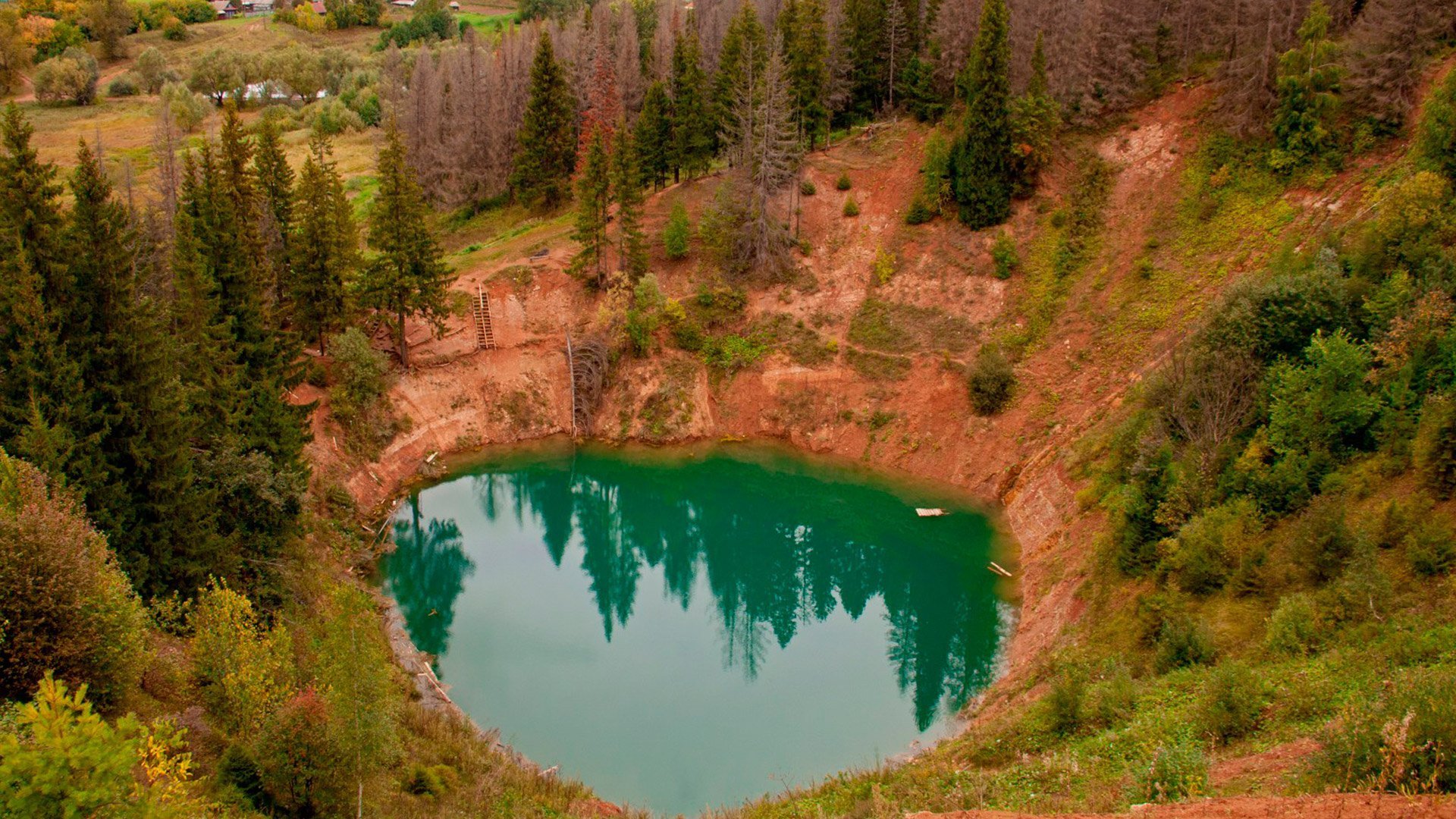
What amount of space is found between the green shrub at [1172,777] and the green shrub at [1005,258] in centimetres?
3672

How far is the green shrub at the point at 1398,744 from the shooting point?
15.9 metres

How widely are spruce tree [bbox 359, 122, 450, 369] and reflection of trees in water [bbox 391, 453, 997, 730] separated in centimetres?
950

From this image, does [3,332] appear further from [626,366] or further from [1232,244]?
[1232,244]

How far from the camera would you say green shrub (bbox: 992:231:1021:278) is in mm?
52875

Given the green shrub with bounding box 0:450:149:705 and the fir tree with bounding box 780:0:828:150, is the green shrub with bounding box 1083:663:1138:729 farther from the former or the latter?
the fir tree with bounding box 780:0:828:150

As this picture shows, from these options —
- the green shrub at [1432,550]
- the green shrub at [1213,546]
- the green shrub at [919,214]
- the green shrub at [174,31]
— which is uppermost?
the green shrub at [174,31]

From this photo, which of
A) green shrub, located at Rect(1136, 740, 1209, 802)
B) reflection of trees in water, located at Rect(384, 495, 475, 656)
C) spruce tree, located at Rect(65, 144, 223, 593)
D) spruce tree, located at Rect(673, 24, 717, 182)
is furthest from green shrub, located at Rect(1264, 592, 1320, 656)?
spruce tree, located at Rect(673, 24, 717, 182)

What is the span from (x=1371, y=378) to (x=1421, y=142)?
14384 millimetres

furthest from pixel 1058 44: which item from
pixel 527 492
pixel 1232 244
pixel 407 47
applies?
pixel 407 47

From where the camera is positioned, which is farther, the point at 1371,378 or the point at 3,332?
the point at 1371,378

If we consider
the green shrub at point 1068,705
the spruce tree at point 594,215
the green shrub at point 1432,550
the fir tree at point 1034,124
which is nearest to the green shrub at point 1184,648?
the green shrub at point 1068,705

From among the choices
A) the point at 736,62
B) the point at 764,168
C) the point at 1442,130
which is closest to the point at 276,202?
the point at 764,168

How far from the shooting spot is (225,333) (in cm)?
3566

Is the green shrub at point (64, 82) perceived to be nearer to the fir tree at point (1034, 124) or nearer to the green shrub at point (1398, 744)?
the fir tree at point (1034, 124)
